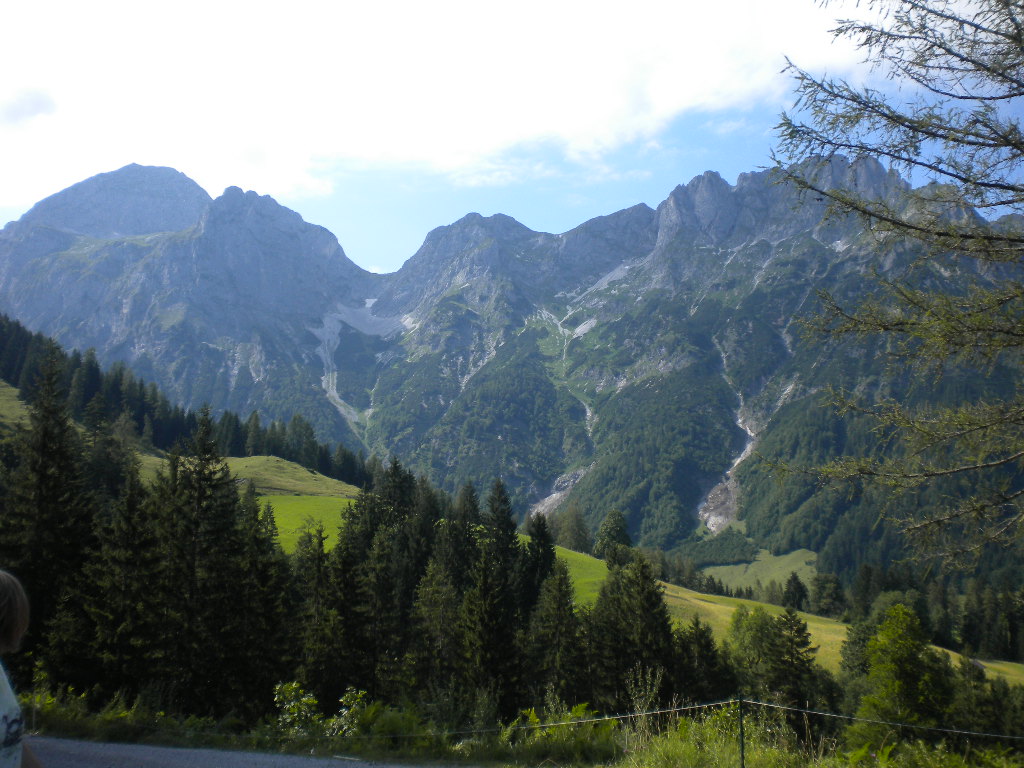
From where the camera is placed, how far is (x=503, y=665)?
35.3 meters

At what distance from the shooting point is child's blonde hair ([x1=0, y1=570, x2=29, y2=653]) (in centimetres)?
378

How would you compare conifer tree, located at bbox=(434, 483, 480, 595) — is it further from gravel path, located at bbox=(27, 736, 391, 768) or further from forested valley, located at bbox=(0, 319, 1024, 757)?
gravel path, located at bbox=(27, 736, 391, 768)

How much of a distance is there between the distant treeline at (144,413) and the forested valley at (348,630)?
46382mm

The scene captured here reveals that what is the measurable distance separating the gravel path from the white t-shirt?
6841 millimetres

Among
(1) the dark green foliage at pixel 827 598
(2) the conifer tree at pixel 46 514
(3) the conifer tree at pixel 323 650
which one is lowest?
(1) the dark green foliage at pixel 827 598

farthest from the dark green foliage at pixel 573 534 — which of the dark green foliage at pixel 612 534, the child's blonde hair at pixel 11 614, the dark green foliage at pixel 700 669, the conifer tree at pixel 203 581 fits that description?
the child's blonde hair at pixel 11 614

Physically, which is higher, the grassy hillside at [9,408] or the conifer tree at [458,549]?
the grassy hillside at [9,408]

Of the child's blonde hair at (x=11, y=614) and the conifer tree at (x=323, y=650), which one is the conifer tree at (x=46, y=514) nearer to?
the conifer tree at (x=323, y=650)

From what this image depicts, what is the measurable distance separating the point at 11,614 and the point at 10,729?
66 cm

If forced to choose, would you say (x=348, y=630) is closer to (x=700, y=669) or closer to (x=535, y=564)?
(x=700, y=669)

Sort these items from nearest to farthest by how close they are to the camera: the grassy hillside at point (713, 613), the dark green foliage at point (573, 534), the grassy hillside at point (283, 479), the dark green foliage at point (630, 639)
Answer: the dark green foliage at point (630, 639)
the grassy hillside at point (713, 613)
the grassy hillside at point (283, 479)
the dark green foliage at point (573, 534)

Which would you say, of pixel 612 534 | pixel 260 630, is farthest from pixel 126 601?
pixel 612 534

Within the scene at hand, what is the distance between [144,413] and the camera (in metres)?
114

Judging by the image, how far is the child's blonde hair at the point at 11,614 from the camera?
12.4 ft
